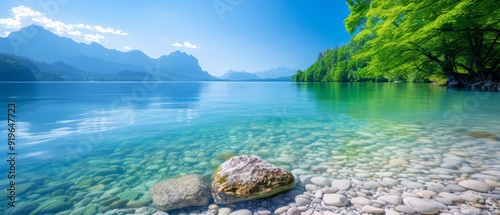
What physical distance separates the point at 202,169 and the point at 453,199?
4.61 m

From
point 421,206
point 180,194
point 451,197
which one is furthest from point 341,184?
point 180,194

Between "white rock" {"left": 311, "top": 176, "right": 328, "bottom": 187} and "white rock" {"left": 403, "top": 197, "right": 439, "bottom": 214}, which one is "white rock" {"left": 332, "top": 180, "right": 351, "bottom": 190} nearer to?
"white rock" {"left": 311, "top": 176, "right": 328, "bottom": 187}

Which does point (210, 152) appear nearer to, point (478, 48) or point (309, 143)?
point (309, 143)

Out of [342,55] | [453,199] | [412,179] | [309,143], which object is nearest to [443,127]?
[309,143]

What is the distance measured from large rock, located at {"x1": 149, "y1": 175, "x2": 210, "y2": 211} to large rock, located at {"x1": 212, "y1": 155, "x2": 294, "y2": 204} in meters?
0.22

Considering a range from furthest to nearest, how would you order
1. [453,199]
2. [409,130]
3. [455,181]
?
[409,130], [455,181], [453,199]

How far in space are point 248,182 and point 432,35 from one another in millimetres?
24567

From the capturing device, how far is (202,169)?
539 centimetres

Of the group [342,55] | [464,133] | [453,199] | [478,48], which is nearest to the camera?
[453,199]

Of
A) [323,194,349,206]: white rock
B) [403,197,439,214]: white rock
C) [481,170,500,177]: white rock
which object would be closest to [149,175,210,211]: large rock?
[323,194,349,206]: white rock

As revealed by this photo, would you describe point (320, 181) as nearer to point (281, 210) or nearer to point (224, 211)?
point (281, 210)

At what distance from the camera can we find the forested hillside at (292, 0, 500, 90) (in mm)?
15797

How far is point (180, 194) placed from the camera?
377 centimetres

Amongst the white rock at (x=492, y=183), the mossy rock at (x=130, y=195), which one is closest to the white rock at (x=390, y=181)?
the white rock at (x=492, y=183)
